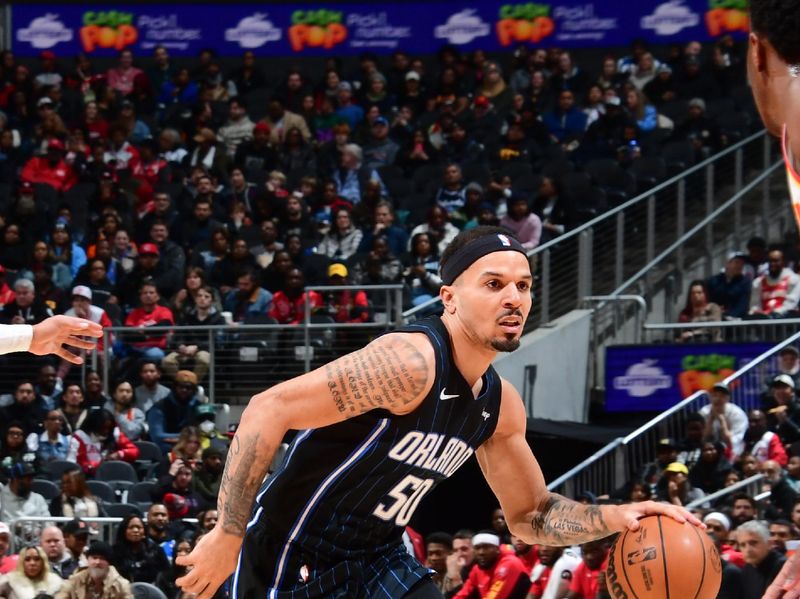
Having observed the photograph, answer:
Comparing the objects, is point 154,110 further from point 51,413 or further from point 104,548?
point 104,548

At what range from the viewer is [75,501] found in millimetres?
13492

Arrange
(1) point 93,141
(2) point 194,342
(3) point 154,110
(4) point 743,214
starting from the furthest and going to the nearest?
1. (3) point 154,110
2. (1) point 93,141
3. (4) point 743,214
4. (2) point 194,342

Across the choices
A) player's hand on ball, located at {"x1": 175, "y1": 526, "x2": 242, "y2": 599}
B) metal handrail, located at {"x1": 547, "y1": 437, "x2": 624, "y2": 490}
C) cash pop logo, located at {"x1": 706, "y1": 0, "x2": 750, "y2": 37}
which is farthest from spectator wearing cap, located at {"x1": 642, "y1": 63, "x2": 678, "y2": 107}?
player's hand on ball, located at {"x1": 175, "y1": 526, "x2": 242, "y2": 599}

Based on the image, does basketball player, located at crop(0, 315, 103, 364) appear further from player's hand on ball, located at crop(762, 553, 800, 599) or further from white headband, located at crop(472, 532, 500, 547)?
white headband, located at crop(472, 532, 500, 547)

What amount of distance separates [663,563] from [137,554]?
8.06 meters

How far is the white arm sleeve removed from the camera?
5.80m

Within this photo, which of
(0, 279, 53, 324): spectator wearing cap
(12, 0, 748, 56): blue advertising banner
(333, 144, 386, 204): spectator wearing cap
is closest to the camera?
(0, 279, 53, 324): spectator wearing cap

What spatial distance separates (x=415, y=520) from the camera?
1470 centimetres

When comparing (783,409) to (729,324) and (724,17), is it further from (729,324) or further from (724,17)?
(724,17)

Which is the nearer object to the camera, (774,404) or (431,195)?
(774,404)

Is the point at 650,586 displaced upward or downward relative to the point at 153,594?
upward

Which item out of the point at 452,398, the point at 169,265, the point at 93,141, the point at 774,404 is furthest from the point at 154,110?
the point at 452,398

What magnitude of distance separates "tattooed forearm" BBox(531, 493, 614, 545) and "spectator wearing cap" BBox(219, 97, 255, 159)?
52.0ft

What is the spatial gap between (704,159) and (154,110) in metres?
8.32
